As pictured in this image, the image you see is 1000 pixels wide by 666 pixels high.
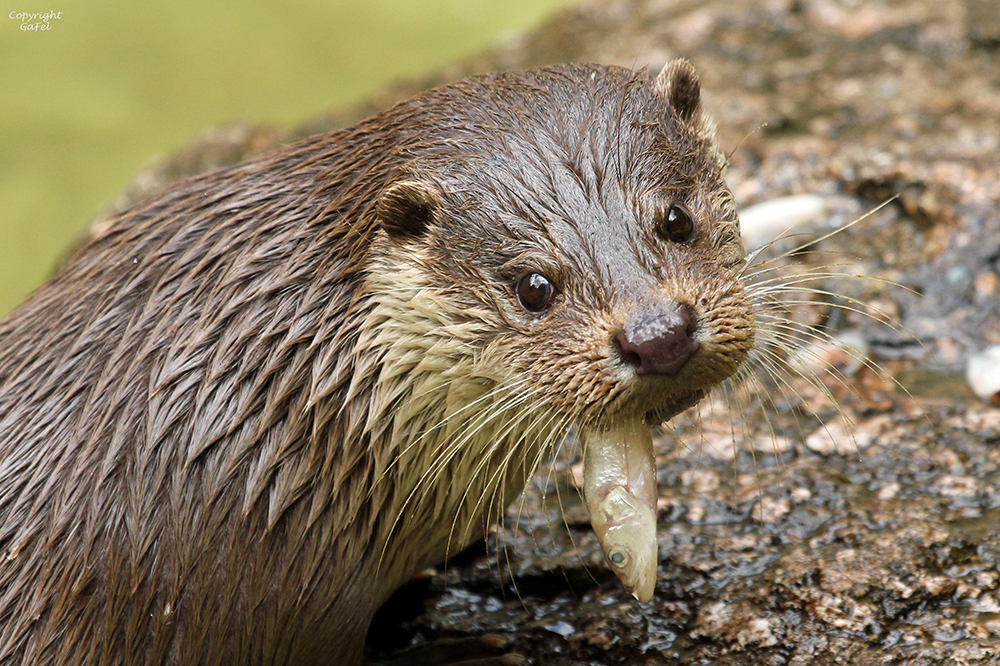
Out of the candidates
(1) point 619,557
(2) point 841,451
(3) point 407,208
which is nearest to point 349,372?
(3) point 407,208

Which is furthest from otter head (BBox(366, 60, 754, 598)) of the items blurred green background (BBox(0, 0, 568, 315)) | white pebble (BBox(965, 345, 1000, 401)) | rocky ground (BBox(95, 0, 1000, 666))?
blurred green background (BBox(0, 0, 568, 315))

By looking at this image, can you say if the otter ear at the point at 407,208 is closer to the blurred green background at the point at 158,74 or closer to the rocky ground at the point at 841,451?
the rocky ground at the point at 841,451

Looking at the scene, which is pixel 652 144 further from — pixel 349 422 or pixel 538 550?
pixel 538 550

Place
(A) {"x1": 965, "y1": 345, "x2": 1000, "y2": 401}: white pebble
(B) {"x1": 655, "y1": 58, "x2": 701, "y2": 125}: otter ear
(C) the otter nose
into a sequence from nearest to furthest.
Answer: (C) the otter nose < (B) {"x1": 655, "y1": 58, "x2": 701, "y2": 125}: otter ear < (A) {"x1": 965, "y1": 345, "x2": 1000, "y2": 401}: white pebble

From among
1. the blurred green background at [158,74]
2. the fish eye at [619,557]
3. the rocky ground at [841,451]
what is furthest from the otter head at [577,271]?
the blurred green background at [158,74]

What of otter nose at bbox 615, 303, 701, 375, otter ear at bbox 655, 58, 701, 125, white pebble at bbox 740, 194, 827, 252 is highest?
white pebble at bbox 740, 194, 827, 252

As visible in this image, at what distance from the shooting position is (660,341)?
2.24m

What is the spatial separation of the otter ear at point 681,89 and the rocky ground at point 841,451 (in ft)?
1.43

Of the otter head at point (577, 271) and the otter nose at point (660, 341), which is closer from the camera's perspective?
the otter nose at point (660, 341)

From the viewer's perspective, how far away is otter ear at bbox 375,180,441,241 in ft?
8.30

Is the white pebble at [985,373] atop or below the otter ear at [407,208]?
atop

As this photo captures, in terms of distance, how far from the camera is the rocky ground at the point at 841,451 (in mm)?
2811

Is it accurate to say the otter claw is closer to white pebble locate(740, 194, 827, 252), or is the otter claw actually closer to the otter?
the otter

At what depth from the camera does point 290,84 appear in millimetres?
7254
